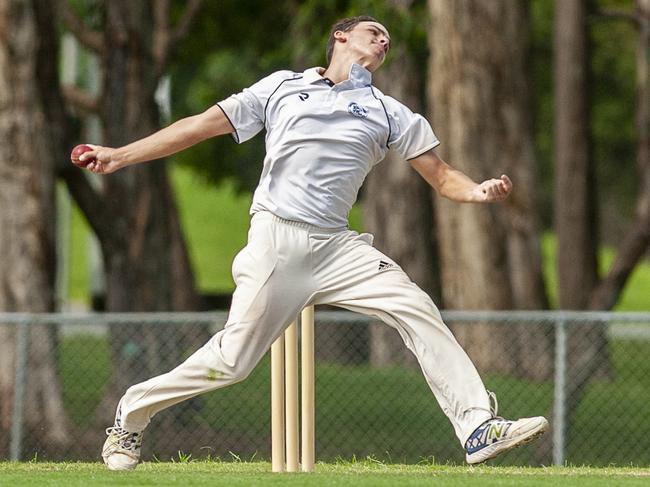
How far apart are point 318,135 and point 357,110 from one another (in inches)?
8.8

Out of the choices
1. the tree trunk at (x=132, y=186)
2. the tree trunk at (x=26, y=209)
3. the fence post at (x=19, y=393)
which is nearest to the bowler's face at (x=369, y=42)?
the fence post at (x=19, y=393)

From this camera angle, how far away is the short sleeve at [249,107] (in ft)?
24.8

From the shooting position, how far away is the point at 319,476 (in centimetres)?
740

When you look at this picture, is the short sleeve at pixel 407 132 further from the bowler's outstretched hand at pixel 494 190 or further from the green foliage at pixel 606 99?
the green foliage at pixel 606 99

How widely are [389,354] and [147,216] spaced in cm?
582

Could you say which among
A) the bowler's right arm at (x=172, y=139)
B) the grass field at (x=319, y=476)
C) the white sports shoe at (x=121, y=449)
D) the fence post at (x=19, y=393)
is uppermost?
the bowler's right arm at (x=172, y=139)

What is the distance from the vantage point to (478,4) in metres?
18.6

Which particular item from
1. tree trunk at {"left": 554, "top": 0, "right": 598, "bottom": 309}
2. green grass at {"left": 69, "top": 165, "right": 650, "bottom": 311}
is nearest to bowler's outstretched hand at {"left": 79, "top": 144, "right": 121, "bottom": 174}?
tree trunk at {"left": 554, "top": 0, "right": 598, "bottom": 309}

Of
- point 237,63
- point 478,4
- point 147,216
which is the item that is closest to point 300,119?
point 147,216

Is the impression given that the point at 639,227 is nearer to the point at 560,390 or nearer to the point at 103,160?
the point at 560,390

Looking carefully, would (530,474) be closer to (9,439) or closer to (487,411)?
(487,411)

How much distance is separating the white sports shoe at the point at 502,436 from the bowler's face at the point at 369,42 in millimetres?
1751

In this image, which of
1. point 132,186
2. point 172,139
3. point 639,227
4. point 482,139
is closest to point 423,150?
point 172,139

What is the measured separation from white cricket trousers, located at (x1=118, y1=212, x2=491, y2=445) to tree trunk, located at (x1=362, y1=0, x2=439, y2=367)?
14798 millimetres
